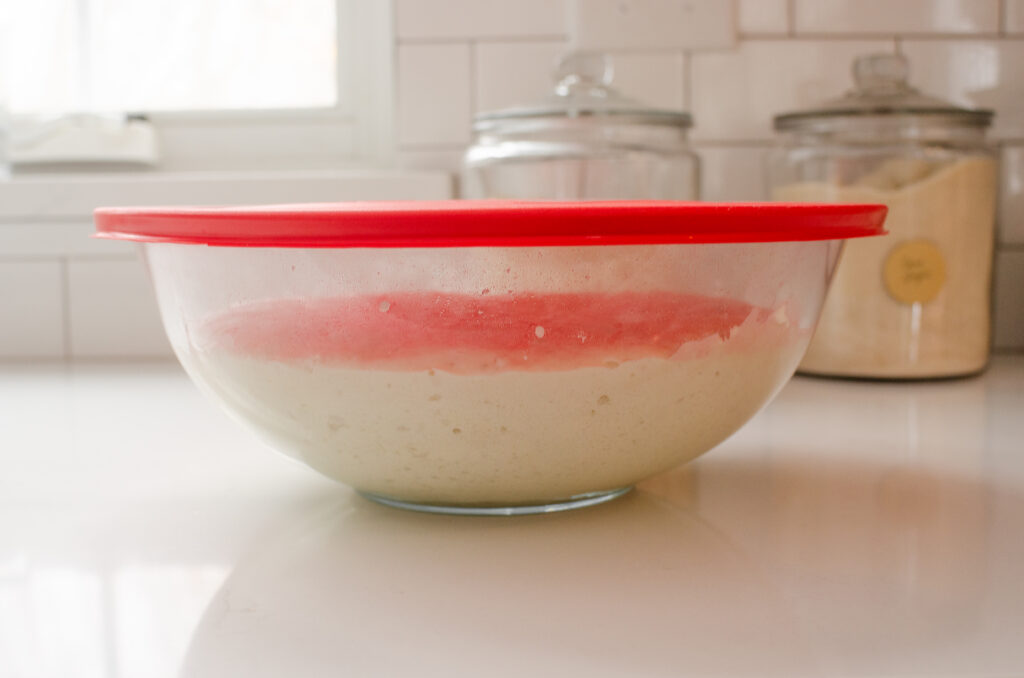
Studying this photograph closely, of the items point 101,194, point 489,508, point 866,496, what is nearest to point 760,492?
point 866,496

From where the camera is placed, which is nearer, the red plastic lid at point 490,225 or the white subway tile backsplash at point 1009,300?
the red plastic lid at point 490,225

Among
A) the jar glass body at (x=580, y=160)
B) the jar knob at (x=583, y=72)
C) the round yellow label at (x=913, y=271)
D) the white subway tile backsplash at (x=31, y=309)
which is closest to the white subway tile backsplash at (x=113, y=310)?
the white subway tile backsplash at (x=31, y=309)

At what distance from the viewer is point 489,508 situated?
1.63ft

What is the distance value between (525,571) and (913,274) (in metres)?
0.61

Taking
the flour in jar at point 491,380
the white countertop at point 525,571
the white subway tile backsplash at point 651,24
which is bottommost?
the white countertop at point 525,571

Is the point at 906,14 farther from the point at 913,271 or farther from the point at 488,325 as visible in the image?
the point at 488,325

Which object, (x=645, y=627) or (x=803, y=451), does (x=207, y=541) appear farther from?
(x=803, y=451)

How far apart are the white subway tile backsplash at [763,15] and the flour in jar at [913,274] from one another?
253 millimetres

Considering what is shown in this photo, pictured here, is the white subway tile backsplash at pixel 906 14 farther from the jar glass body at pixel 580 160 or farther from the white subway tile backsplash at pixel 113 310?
the white subway tile backsplash at pixel 113 310

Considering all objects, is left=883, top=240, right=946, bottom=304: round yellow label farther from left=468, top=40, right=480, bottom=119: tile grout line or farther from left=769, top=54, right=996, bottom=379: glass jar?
left=468, top=40, right=480, bottom=119: tile grout line

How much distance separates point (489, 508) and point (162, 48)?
106 centimetres

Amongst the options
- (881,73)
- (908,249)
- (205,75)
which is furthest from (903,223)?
(205,75)

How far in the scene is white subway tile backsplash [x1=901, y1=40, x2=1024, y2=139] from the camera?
1.11 meters

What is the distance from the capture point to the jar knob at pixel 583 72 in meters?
0.98
